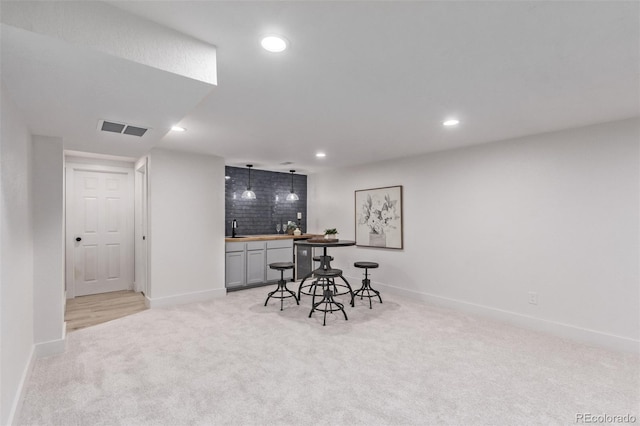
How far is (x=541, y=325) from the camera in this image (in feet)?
11.6

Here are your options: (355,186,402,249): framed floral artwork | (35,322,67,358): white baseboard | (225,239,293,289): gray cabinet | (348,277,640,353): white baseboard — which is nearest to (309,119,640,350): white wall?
(348,277,640,353): white baseboard

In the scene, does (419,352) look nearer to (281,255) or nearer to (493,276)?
(493,276)

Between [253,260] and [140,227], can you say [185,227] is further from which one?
[253,260]

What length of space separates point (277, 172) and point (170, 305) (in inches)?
130

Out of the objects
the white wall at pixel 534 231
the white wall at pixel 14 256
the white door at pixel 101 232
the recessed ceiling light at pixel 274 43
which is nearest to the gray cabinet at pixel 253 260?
the white door at pixel 101 232

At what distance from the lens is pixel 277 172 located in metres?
6.59

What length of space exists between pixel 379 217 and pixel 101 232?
4.65m

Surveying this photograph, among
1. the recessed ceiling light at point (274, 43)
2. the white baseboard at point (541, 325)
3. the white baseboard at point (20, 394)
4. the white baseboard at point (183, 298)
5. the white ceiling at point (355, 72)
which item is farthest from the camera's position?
the white baseboard at point (183, 298)

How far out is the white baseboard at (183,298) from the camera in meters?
4.30

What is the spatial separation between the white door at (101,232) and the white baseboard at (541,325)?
485cm

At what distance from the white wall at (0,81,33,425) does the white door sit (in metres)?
2.57

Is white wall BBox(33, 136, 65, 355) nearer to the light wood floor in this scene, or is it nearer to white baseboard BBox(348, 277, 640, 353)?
the light wood floor

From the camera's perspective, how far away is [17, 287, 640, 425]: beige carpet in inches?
80.0

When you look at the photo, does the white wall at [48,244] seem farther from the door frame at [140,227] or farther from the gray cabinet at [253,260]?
the gray cabinet at [253,260]
